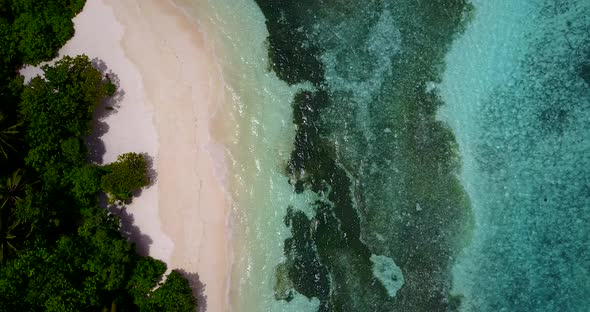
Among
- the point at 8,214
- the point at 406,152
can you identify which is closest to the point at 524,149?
the point at 406,152

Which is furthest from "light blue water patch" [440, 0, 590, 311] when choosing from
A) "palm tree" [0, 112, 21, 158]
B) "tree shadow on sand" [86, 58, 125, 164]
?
"palm tree" [0, 112, 21, 158]

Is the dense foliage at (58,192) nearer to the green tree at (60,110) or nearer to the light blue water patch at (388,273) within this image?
the green tree at (60,110)

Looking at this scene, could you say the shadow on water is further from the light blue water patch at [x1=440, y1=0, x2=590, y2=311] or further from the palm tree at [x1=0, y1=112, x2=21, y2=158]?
the light blue water patch at [x1=440, y1=0, x2=590, y2=311]

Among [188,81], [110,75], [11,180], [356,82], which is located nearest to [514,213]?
[356,82]

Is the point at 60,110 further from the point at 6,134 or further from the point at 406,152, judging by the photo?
the point at 406,152

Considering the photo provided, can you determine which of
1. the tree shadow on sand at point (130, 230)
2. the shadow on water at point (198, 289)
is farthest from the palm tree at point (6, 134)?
the shadow on water at point (198, 289)

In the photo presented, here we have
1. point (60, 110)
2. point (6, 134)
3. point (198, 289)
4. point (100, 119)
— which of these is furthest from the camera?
point (100, 119)
